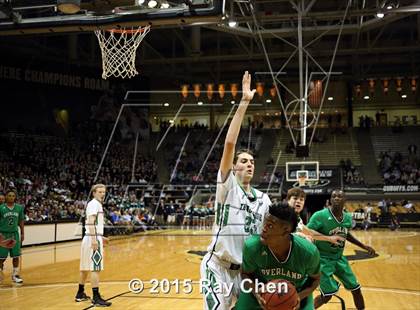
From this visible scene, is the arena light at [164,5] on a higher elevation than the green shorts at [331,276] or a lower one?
higher

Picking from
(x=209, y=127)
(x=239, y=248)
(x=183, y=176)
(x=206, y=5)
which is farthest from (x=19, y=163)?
(x=239, y=248)

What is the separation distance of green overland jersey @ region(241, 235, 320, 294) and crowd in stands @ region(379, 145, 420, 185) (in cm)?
2460

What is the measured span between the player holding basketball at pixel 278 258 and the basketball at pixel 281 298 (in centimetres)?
6

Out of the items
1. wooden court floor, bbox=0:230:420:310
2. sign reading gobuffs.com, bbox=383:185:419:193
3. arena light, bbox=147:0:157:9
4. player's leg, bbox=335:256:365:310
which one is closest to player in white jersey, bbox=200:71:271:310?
player's leg, bbox=335:256:365:310

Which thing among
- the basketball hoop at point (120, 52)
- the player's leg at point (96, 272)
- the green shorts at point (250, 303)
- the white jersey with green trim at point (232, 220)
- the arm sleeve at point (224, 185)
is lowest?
the player's leg at point (96, 272)

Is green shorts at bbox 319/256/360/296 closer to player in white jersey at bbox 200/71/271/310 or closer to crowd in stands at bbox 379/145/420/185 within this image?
player in white jersey at bbox 200/71/271/310

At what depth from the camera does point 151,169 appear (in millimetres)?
25672

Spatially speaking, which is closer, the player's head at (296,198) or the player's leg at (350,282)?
the player's head at (296,198)

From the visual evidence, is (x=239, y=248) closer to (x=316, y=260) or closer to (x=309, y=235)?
(x=316, y=260)

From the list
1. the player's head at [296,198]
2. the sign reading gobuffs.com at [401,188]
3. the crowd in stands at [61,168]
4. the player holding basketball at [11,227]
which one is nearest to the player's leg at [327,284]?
the player's head at [296,198]

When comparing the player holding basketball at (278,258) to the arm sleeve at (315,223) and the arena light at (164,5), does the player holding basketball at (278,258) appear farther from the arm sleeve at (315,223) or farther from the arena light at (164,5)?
the arena light at (164,5)

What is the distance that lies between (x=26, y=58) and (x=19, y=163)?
5897 millimetres

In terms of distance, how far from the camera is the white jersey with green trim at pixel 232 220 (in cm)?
372

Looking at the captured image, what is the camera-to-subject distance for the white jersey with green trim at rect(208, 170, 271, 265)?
12.2 ft
